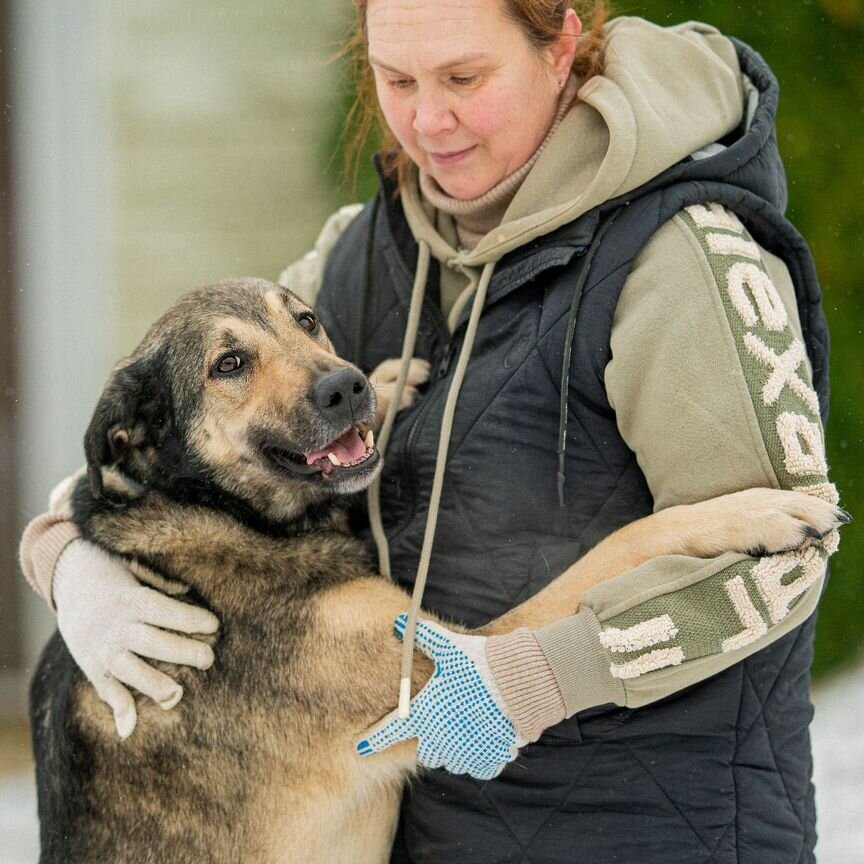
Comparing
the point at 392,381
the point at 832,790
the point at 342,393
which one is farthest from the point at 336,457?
the point at 832,790

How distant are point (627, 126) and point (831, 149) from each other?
3.09m

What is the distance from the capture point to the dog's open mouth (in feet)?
8.03

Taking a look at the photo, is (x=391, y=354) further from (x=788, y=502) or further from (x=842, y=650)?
(x=842, y=650)

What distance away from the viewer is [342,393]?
2441 mm

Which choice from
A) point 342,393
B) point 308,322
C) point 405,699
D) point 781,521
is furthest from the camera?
point 308,322

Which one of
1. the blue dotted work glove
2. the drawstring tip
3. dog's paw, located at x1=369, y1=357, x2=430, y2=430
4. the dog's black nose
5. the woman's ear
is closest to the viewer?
the blue dotted work glove

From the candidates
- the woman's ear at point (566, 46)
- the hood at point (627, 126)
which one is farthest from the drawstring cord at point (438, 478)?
the woman's ear at point (566, 46)

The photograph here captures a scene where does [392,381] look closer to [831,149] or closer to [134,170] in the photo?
[831,149]

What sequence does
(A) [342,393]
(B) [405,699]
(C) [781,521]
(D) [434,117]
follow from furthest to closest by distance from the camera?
(A) [342,393], (D) [434,117], (B) [405,699], (C) [781,521]

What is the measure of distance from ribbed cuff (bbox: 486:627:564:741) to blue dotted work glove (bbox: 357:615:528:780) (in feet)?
0.07

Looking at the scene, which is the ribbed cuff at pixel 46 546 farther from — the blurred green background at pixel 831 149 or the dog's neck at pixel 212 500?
the blurred green background at pixel 831 149

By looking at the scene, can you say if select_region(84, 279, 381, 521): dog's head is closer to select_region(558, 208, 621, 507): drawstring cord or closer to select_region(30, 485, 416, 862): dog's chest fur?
select_region(30, 485, 416, 862): dog's chest fur

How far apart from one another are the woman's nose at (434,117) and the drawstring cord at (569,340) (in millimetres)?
406

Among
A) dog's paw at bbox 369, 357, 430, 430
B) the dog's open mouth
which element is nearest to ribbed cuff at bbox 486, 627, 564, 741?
the dog's open mouth
